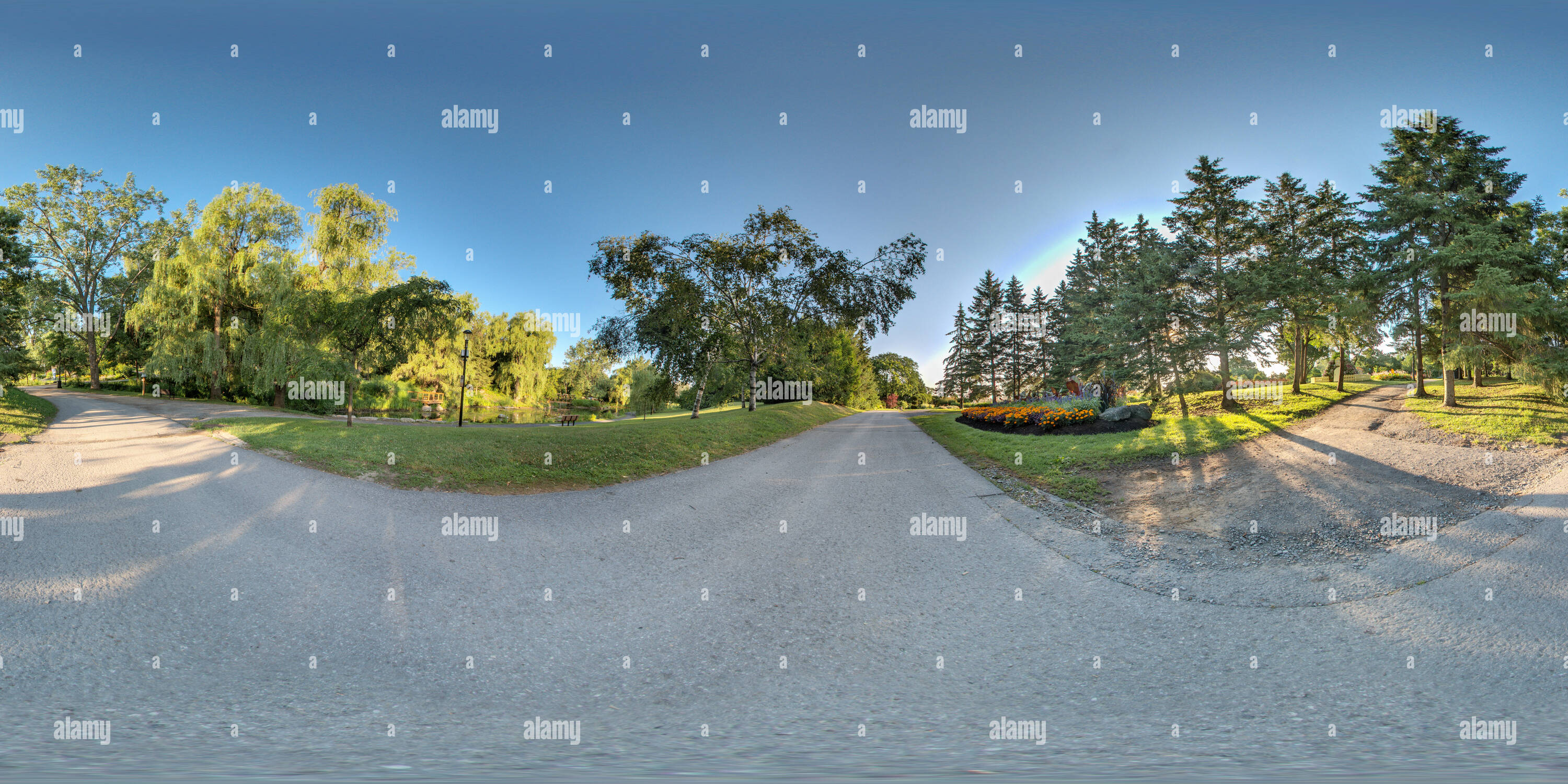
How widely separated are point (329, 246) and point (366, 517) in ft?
76.7

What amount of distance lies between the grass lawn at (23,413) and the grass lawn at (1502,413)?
33309 millimetres

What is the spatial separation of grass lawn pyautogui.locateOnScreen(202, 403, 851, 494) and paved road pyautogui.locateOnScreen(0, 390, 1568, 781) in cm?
306

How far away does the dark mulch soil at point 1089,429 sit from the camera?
52.9 ft

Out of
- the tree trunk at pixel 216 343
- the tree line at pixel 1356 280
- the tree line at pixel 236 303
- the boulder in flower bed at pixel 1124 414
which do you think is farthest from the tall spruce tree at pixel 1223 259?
the tree trunk at pixel 216 343

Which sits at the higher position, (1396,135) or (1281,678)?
(1396,135)

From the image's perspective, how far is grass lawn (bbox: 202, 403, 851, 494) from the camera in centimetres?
956

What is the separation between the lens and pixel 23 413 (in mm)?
16125

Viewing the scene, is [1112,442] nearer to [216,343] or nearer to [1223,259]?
[1223,259]

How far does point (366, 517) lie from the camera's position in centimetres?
720

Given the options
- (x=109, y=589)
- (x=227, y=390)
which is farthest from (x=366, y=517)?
(x=227, y=390)

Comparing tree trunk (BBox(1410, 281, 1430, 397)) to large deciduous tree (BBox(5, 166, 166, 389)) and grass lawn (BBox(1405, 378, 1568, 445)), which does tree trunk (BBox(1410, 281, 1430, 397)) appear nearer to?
grass lawn (BBox(1405, 378, 1568, 445))

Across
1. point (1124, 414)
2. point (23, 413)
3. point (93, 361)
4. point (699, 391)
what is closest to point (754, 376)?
point (699, 391)

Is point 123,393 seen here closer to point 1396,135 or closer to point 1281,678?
point 1281,678

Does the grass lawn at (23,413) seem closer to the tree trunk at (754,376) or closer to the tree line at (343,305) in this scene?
the tree line at (343,305)
